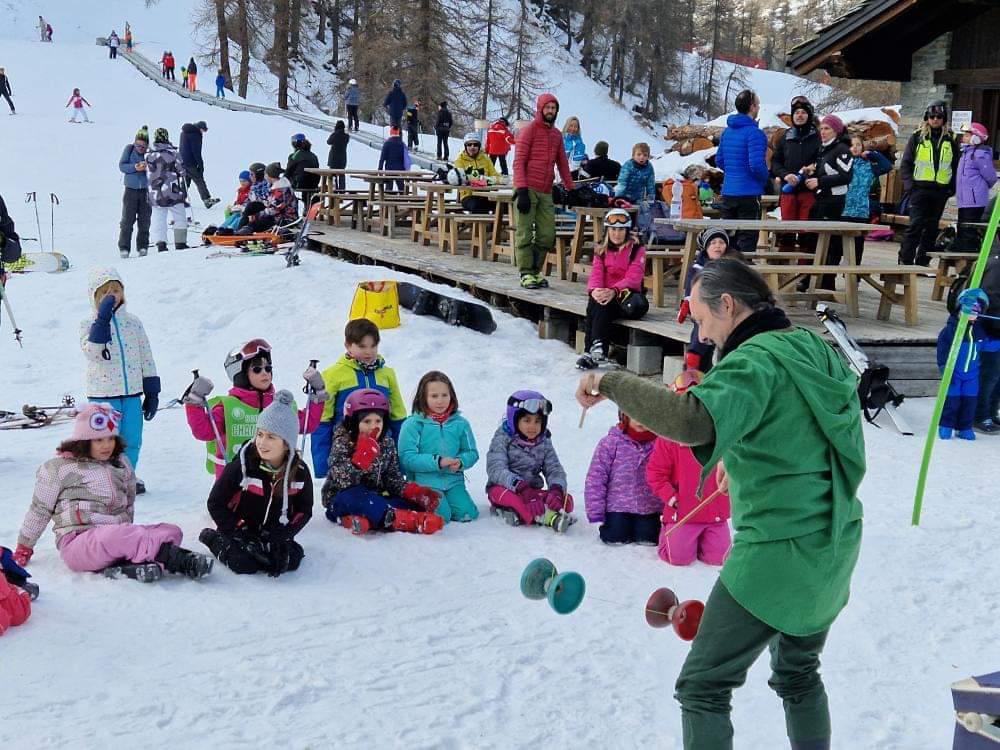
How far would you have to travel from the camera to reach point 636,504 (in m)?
5.71

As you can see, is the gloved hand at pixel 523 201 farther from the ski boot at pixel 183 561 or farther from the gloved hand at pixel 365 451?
the ski boot at pixel 183 561

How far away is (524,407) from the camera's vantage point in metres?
6.11

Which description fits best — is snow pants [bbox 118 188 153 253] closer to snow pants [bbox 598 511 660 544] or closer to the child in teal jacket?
the child in teal jacket

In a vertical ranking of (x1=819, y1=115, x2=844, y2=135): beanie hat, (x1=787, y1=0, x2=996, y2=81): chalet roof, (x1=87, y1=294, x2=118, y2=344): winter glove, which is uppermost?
(x1=787, y1=0, x2=996, y2=81): chalet roof

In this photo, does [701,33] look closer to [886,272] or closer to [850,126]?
[850,126]

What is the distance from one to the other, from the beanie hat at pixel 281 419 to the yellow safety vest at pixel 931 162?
8.55 m

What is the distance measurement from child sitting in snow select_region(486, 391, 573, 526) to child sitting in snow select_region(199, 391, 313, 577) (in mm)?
1261

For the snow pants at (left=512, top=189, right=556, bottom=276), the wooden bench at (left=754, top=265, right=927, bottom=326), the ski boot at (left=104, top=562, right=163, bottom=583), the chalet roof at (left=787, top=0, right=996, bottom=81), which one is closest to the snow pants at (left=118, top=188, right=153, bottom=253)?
the snow pants at (left=512, top=189, right=556, bottom=276)

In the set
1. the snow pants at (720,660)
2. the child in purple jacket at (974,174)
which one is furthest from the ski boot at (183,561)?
the child in purple jacket at (974,174)

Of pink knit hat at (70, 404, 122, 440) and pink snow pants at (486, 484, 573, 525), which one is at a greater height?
pink knit hat at (70, 404, 122, 440)

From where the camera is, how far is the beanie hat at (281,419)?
199 inches

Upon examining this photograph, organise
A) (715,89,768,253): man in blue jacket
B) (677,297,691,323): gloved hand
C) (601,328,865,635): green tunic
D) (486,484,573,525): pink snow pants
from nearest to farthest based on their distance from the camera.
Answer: (601,328,865,635): green tunic
(486,484,573,525): pink snow pants
(677,297,691,323): gloved hand
(715,89,768,253): man in blue jacket

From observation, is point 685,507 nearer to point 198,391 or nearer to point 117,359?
point 198,391

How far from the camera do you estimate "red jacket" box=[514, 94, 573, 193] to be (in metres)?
10.2
